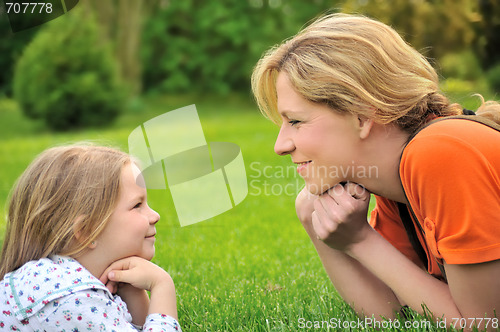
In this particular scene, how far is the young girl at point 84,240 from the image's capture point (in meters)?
2.22

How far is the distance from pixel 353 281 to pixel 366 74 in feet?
3.10

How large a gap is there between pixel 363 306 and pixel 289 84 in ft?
3.48

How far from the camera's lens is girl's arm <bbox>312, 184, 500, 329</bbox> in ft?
7.00

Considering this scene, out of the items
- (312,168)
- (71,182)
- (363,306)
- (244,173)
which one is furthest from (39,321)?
(244,173)

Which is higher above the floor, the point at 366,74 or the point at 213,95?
the point at 366,74

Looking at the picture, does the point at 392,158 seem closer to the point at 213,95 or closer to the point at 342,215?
the point at 342,215

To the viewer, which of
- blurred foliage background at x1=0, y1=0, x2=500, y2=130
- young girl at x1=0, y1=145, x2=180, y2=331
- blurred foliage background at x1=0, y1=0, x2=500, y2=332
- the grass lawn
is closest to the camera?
young girl at x1=0, y1=145, x2=180, y2=331

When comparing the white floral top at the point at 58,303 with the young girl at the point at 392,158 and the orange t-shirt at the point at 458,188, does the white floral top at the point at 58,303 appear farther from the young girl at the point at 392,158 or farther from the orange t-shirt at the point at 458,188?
the orange t-shirt at the point at 458,188

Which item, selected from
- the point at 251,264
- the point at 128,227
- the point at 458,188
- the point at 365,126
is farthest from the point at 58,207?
the point at 251,264

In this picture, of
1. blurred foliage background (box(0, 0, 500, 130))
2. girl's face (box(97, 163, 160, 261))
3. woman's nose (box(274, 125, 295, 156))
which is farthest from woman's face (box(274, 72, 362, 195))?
blurred foliage background (box(0, 0, 500, 130))

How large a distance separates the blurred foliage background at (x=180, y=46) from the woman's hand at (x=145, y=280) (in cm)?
956

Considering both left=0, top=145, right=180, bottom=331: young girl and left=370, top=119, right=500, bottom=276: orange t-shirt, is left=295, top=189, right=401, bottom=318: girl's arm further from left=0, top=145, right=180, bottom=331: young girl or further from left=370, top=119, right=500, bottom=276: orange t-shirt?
left=0, top=145, right=180, bottom=331: young girl

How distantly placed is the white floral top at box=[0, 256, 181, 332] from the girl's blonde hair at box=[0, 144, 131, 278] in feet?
0.38

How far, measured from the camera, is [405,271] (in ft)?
7.63
